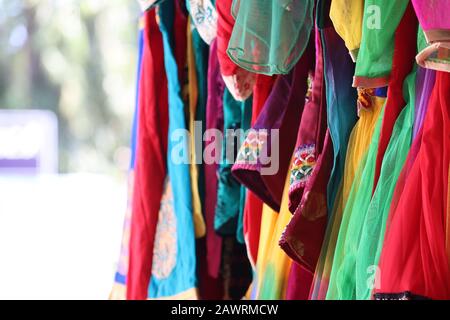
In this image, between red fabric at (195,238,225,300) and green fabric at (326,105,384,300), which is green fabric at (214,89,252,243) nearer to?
red fabric at (195,238,225,300)

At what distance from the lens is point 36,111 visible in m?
3.16

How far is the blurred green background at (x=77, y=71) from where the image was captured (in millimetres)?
2912

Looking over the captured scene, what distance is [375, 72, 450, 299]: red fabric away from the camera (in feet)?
2.31

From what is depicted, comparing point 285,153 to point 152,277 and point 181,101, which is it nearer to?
point 181,101

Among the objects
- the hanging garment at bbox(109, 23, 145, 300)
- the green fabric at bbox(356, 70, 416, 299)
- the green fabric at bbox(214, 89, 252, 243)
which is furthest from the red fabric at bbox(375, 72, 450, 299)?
the hanging garment at bbox(109, 23, 145, 300)

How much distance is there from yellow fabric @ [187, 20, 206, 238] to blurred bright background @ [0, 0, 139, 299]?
4.92 feet

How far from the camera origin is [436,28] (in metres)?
0.69

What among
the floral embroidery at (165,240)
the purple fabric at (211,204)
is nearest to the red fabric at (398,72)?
the purple fabric at (211,204)

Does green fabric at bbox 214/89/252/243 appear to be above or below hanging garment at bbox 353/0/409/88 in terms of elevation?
below

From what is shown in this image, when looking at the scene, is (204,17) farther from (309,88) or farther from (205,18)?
(309,88)

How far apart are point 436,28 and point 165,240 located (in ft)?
2.96

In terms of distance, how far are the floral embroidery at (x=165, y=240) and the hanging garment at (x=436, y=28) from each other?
2.76ft

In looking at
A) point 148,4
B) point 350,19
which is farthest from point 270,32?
point 148,4

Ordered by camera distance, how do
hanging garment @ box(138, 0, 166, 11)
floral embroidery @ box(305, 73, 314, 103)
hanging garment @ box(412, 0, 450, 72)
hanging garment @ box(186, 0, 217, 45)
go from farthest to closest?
hanging garment @ box(138, 0, 166, 11) → hanging garment @ box(186, 0, 217, 45) → floral embroidery @ box(305, 73, 314, 103) → hanging garment @ box(412, 0, 450, 72)
